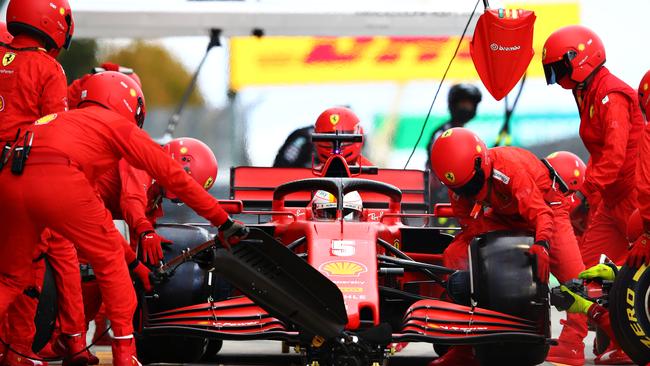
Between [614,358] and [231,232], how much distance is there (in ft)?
11.2

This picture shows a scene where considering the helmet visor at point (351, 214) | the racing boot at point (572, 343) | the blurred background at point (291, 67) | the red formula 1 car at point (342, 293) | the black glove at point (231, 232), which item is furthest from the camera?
the blurred background at point (291, 67)

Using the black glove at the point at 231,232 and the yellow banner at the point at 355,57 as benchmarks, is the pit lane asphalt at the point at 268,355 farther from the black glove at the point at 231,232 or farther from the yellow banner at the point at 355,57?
the yellow banner at the point at 355,57

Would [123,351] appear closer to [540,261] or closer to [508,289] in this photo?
[508,289]

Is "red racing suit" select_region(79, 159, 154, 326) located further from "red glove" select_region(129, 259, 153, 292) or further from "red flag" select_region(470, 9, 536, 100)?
"red flag" select_region(470, 9, 536, 100)

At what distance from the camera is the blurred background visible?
12898mm

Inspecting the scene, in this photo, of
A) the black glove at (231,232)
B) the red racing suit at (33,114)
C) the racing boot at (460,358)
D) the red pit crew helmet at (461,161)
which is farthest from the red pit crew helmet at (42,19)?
the racing boot at (460,358)

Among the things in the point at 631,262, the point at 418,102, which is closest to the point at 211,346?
the point at 631,262

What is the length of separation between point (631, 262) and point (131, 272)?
2.87m

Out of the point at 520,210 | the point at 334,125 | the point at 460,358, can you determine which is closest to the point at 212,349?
the point at 460,358

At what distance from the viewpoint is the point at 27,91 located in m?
8.43

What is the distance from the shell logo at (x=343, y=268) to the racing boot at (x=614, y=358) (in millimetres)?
2355

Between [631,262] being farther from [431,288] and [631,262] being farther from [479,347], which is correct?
[431,288]

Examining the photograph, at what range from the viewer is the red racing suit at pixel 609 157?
9656 millimetres

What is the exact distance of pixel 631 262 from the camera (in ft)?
25.7
